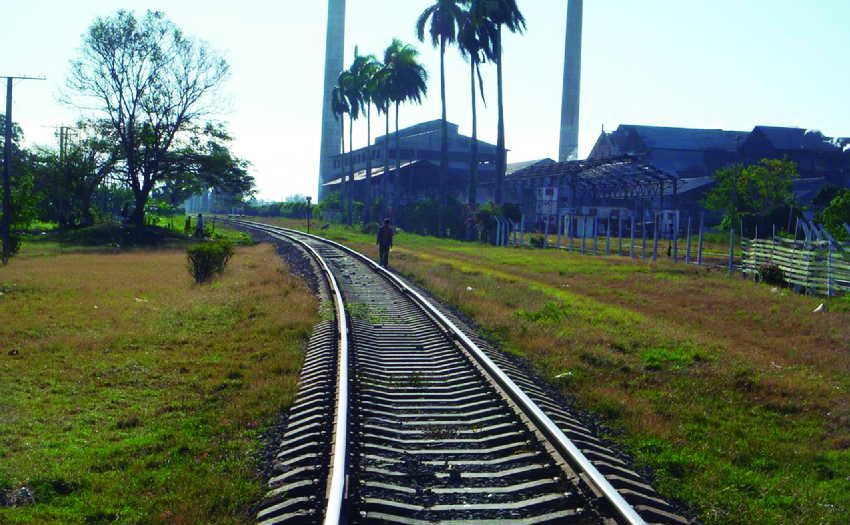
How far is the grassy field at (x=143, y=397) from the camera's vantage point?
625cm

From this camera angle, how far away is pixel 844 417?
920 centimetres

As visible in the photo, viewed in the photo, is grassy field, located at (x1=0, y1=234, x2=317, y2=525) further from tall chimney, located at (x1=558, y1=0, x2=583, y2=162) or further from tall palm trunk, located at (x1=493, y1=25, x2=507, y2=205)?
tall chimney, located at (x1=558, y1=0, x2=583, y2=162)

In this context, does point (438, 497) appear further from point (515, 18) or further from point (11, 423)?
point (515, 18)

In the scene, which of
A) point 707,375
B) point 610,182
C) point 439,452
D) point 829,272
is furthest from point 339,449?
point 610,182

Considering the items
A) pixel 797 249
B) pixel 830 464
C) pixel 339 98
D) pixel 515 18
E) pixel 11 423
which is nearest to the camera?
pixel 830 464

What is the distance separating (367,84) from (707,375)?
7040 cm

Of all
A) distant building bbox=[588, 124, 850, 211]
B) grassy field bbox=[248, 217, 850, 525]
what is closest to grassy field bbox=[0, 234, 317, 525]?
grassy field bbox=[248, 217, 850, 525]

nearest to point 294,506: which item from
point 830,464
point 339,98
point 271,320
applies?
point 830,464

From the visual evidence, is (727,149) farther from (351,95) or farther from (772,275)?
(772,275)

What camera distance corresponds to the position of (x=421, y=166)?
3253 inches

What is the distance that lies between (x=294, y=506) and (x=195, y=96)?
5801 cm

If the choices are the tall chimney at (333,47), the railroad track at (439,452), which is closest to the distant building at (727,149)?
the tall chimney at (333,47)

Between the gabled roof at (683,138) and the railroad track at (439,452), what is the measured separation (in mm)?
78329

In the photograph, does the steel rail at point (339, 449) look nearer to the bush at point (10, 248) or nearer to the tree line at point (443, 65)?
the bush at point (10, 248)
